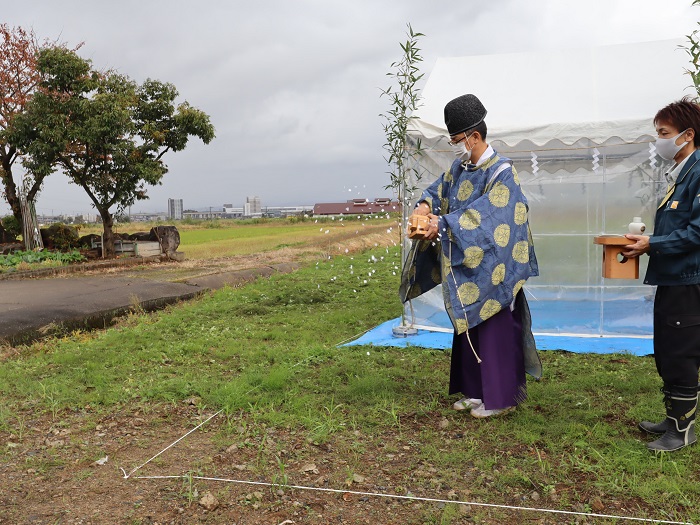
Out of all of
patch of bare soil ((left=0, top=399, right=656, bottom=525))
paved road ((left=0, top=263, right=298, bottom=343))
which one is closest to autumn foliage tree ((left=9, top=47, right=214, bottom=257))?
paved road ((left=0, top=263, right=298, bottom=343))

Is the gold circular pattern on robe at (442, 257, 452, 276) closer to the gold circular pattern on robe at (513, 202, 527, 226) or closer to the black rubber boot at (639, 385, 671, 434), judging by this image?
the gold circular pattern on robe at (513, 202, 527, 226)

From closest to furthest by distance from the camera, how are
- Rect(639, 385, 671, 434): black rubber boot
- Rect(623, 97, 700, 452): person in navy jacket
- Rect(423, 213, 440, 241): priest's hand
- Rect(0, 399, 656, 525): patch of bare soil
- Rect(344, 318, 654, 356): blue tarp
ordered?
Rect(0, 399, 656, 525): patch of bare soil → Rect(623, 97, 700, 452): person in navy jacket → Rect(639, 385, 671, 434): black rubber boot → Rect(423, 213, 440, 241): priest's hand → Rect(344, 318, 654, 356): blue tarp

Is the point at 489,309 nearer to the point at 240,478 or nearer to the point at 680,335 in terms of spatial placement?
the point at 680,335

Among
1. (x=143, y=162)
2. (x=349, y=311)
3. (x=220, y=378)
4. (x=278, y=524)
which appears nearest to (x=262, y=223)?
(x=143, y=162)

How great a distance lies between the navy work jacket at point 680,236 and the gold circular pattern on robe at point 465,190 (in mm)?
1008

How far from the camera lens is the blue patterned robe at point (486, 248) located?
3305 mm

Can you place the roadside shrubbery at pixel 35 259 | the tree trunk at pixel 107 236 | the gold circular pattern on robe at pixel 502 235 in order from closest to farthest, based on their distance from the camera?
the gold circular pattern on robe at pixel 502 235, the roadside shrubbery at pixel 35 259, the tree trunk at pixel 107 236

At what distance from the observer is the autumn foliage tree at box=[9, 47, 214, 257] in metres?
12.9

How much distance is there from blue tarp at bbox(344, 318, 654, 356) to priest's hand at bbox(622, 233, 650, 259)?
2381 mm

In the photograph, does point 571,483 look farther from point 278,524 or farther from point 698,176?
point 698,176

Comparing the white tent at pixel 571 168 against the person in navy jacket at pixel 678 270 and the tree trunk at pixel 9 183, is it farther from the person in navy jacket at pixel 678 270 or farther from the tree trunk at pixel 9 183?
the tree trunk at pixel 9 183

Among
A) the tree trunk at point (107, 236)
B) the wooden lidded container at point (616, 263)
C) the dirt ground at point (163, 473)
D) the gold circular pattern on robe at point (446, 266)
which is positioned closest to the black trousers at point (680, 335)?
the wooden lidded container at point (616, 263)

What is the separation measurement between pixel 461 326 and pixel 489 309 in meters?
0.18

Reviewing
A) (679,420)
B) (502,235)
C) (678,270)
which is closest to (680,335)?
(678,270)
